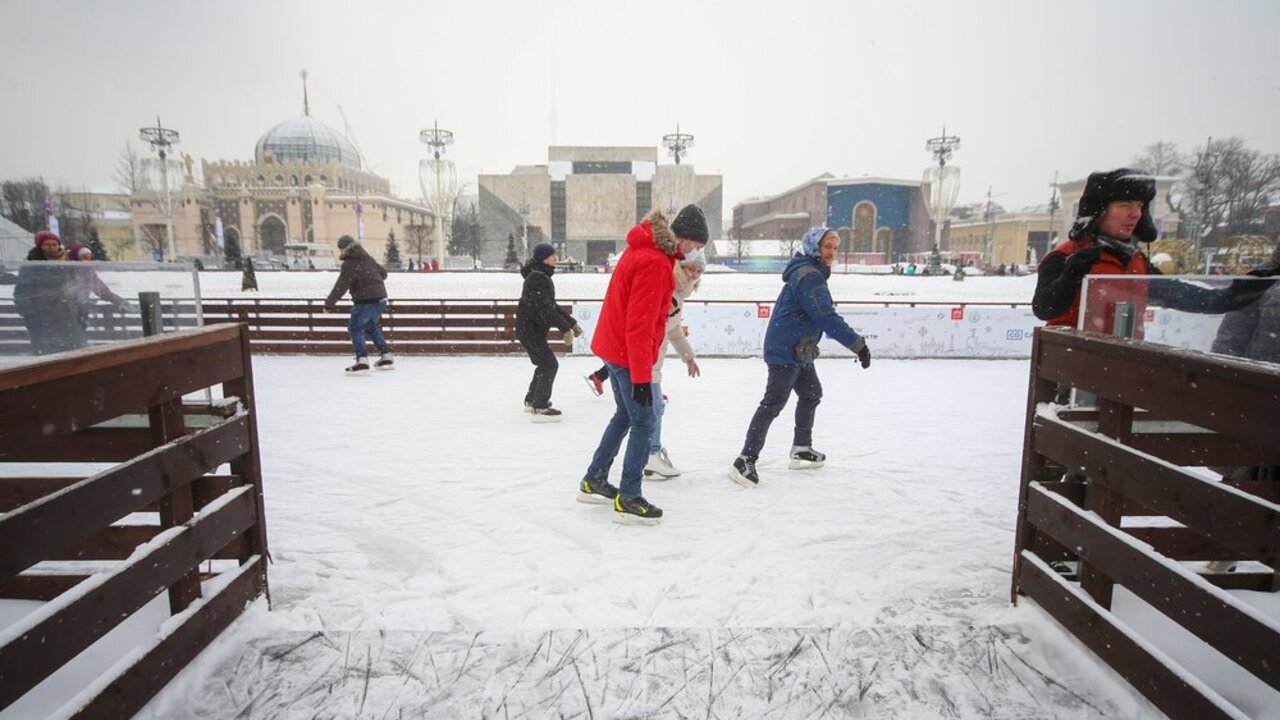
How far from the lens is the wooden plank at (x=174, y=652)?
182cm

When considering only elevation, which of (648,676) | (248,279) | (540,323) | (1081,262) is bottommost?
(648,676)

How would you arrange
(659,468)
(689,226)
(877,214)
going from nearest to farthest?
(689,226)
(659,468)
(877,214)

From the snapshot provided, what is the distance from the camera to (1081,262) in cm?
266

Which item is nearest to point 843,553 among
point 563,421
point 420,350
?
point 563,421

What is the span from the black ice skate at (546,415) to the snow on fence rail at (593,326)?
434cm

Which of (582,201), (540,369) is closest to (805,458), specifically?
(540,369)

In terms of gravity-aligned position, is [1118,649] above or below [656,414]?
below

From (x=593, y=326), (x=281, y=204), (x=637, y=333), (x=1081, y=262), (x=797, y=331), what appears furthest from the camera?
(x=281, y=204)

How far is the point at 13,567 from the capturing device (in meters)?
1.51

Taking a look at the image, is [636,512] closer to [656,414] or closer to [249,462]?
[656,414]

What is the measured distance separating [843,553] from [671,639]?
122 cm

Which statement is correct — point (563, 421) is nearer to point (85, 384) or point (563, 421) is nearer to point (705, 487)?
point (705, 487)

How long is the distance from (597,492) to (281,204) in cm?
7969

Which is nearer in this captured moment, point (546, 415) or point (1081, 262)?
point (1081, 262)
